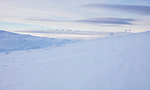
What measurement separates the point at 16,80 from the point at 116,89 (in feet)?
11.0

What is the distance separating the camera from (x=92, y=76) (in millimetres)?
6074

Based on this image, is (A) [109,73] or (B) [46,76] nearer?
(A) [109,73]

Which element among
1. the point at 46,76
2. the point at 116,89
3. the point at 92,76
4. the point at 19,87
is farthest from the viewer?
the point at 46,76

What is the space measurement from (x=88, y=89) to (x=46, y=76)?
1.99 meters

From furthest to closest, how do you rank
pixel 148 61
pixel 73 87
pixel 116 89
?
pixel 148 61
pixel 73 87
pixel 116 89

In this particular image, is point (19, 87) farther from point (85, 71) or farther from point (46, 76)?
point (85, 71)

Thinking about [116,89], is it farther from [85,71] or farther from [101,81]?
[85,71]

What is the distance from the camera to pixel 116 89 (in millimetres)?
4824

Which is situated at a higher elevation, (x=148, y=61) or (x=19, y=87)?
(x=148, y=61)

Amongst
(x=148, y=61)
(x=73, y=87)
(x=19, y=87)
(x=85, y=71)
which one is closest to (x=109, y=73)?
(x=85, y=71)

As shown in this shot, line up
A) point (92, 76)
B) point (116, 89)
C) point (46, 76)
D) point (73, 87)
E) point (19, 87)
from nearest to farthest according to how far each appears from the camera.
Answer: point (116, 89) → point (73, 87) → point (19, 87) → point (92, 76) → point (46, 76)

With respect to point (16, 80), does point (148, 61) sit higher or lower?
higher

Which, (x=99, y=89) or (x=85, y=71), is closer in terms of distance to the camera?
(x=99, y=89)

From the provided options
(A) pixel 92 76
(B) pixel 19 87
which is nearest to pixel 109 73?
(A) pixel 92 76
